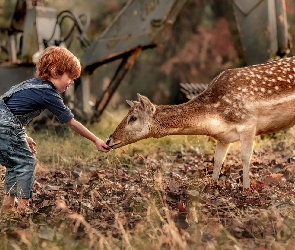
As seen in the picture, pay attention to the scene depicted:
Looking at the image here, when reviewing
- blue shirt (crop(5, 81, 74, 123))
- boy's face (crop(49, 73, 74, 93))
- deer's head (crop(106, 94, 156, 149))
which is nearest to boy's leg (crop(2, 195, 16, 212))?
blue shirt (crop(5, 81, 74, 123))

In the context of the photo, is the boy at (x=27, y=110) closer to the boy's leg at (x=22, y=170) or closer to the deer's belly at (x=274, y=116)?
the boy's leg at (x=22, y=170)

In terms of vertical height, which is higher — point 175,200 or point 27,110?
point 27,110

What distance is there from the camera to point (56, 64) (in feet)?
18.9

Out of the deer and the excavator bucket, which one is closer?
the deer

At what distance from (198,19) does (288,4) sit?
3080 mm

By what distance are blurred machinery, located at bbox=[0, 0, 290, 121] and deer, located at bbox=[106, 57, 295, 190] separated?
7.21 ft

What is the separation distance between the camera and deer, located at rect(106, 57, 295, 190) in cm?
680

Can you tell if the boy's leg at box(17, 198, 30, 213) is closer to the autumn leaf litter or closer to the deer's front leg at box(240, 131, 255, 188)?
the autumn leaf litter

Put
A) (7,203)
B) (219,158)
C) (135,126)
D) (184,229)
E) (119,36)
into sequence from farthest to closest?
(119,36), (219,158), (135,126), (7,203), (184,229)

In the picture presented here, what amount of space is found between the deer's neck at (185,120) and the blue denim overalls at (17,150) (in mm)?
1487

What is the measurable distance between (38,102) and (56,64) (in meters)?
0.36

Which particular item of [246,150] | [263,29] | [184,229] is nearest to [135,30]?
[263,29]

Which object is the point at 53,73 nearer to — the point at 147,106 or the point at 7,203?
the point at 7,203

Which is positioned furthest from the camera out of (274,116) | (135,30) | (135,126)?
(135,30)
